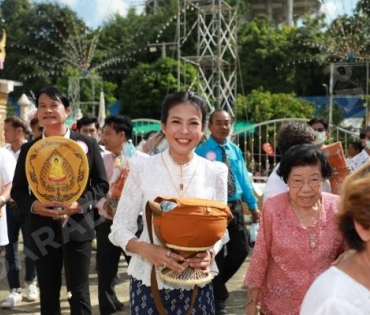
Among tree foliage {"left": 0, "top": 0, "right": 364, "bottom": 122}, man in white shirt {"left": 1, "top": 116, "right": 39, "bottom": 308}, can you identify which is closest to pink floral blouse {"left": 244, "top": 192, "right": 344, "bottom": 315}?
man in white shirt {"left": 1, "top": 116, "right": 39, "bottom": 308}

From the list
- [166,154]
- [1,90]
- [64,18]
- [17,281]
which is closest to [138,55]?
[64,18]

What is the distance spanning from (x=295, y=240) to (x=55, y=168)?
1.50 meters

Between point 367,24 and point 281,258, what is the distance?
21.6m

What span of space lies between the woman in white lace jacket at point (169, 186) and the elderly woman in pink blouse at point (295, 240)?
238mm

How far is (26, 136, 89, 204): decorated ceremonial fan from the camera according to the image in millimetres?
3363

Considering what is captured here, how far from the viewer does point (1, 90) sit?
35.0 ft

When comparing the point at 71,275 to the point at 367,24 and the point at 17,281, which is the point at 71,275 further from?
the point at 367,24

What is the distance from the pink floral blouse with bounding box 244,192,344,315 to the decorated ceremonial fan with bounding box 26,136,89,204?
Answer: 4.10 ft

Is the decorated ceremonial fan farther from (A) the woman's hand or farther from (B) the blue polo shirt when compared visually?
(B) the blue polo shirt

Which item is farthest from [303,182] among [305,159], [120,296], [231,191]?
[120,296]

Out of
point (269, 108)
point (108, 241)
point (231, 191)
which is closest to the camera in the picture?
point (108, 241)

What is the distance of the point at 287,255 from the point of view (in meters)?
2.60

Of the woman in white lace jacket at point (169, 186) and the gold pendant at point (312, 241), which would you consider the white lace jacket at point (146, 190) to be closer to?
the woman in white lace jacket at point (169, 186)

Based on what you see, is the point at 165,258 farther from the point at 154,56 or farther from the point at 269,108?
the point at 154,56
